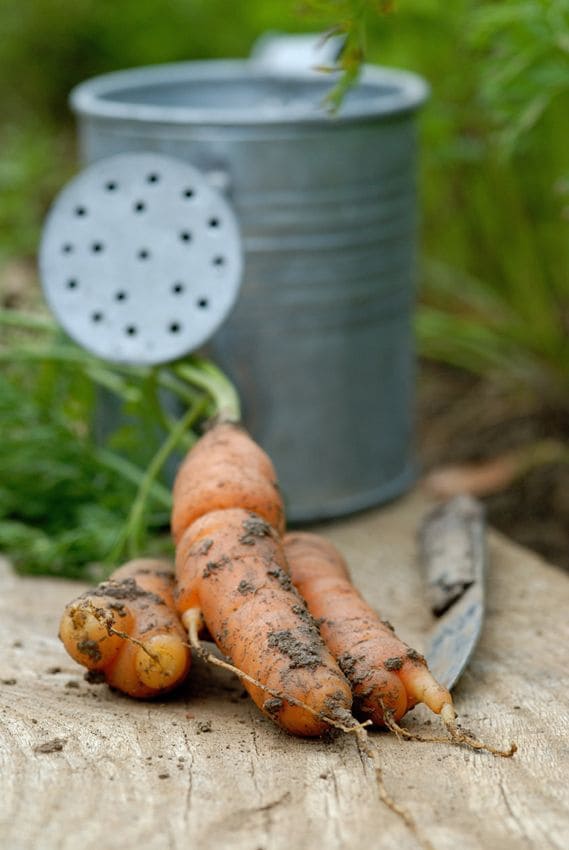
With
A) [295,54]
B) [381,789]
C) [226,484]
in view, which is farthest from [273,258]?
[381,789]

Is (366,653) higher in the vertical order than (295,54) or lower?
lower

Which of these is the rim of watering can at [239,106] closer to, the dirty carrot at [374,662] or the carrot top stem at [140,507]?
the carrot top stem at [140,507]

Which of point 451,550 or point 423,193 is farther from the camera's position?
point 423,193

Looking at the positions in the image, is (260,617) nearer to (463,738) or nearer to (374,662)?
(374,662)

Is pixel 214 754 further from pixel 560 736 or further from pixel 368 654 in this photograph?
pixel 560 736

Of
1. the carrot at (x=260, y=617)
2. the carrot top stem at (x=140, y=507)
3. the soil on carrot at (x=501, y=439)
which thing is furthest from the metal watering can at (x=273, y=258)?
the carrot at (x=260, y=617)
